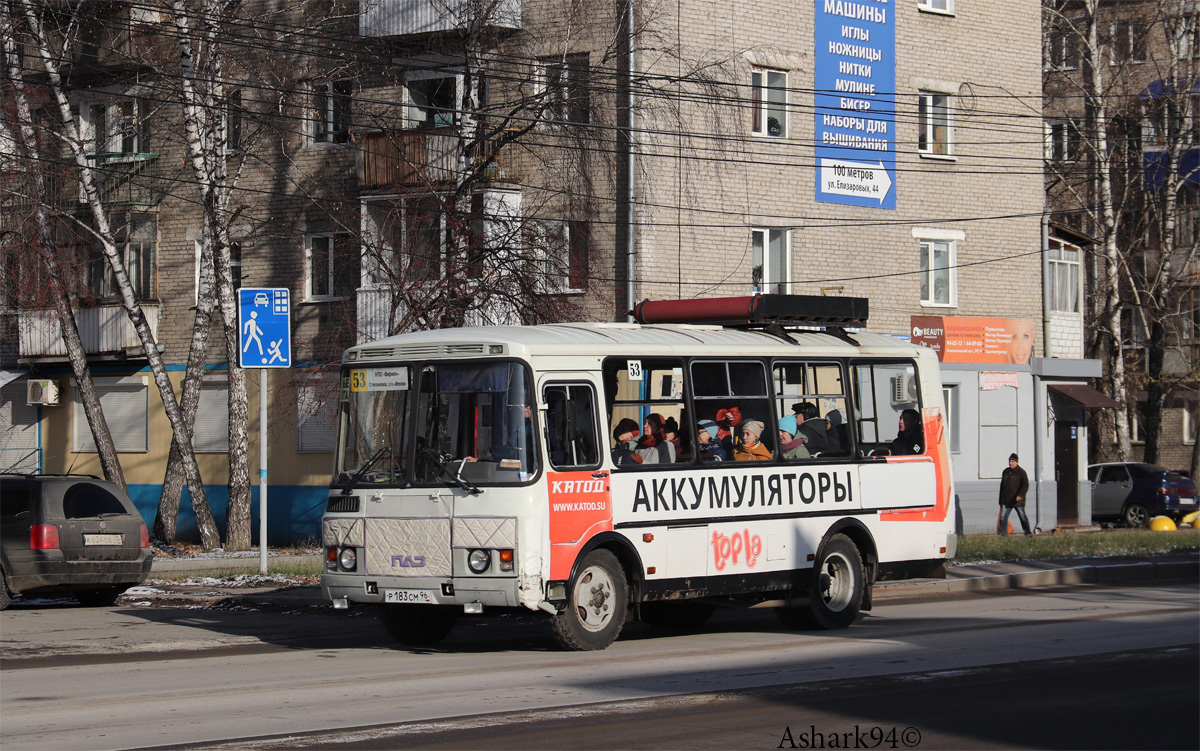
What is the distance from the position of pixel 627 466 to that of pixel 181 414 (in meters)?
17.2

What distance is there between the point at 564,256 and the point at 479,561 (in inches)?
574

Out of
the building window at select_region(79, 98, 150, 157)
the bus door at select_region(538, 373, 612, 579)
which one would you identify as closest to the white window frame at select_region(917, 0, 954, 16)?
the building window at select_region(79, 98, 150, 157)

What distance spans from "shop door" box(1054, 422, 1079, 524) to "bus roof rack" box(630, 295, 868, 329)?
22.9m

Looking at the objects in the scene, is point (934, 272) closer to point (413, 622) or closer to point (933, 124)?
point (933, 124)

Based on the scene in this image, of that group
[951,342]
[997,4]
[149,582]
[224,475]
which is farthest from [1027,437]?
[149,582]

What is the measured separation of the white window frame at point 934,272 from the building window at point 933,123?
213 centimetres

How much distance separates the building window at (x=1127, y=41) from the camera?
1684 inches

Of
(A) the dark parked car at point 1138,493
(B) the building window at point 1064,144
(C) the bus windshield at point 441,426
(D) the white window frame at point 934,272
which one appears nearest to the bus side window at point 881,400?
(C) the bus windshield at point 441,426

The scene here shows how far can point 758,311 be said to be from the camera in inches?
567

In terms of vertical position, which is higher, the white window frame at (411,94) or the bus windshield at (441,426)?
the white window frame at (411,94)

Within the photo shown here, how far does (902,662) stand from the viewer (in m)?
11.2

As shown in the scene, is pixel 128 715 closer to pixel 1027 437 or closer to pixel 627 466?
pixel 627 466

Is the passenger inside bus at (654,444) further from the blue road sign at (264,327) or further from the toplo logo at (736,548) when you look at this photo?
the blue road sign at (264,327)

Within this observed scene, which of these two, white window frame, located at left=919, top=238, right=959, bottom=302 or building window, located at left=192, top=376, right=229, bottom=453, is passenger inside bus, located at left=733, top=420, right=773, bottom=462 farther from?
white window frame, located at left=919, top=238, right=959, bottom=302
